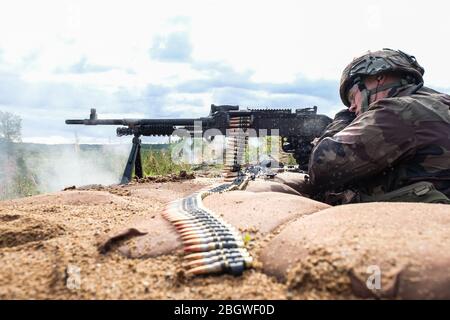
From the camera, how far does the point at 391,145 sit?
375 cm

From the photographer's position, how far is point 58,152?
17062mm

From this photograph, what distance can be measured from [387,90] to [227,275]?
9.22ft

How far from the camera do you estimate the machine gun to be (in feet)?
26.8

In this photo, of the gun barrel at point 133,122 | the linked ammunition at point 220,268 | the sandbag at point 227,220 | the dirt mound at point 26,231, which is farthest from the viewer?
the gun barrel at point 133,122

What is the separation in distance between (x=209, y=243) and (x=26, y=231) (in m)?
1.37

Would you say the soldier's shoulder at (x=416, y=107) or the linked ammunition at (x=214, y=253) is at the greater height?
the soldier's shoulder at (x=416, y=107)

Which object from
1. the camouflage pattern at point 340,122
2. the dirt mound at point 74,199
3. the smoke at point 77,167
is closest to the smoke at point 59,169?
the smoke at point 77,167

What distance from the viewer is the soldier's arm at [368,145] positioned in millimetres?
3734

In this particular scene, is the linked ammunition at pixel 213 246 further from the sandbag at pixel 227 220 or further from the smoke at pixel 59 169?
A: the smoke at pixel 59 169

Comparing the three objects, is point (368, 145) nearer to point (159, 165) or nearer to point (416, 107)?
point (416, 107)

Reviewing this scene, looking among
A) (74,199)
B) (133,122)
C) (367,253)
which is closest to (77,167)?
(133,122)

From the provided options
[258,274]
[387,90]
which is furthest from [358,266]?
[387,90]

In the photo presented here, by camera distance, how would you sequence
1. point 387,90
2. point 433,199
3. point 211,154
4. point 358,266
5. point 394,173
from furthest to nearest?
point 211,154 → point 387,90 → point 394,173 → point 433,199 → point 358,266
